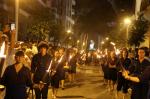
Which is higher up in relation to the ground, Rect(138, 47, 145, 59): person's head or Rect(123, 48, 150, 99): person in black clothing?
Rect(138, 47, 145, 59): person's head

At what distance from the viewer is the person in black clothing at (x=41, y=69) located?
11.3 meters

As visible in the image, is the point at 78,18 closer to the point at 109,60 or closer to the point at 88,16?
the point at 88,16

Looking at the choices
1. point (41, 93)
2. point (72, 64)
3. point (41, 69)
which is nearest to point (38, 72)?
point (41, 69)

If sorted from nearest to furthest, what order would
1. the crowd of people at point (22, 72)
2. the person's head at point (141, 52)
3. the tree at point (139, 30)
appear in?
the crowd of people at point (22, 72) → the person's head at point (141, 52) → the tree at point (139, 30)

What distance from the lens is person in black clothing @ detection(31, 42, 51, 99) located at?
11266 mm

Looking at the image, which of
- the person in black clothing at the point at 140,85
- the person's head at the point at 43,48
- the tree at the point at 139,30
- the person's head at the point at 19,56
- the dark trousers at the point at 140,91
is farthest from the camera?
the tree at the point at 139,30

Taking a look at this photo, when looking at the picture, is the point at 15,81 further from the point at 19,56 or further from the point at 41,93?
the point at 41,93

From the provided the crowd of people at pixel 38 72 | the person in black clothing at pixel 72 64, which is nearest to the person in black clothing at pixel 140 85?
the crowd of people at pixel 38 72

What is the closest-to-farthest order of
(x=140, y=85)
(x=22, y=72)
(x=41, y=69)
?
(x=22, y=72)
(x=140, y=85)
(x=41, y=69)

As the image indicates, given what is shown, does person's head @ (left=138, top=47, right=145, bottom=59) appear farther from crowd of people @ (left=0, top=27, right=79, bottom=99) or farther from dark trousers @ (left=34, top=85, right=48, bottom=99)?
dark trousers @ (left=34, top=85, right=48, bottom=99)

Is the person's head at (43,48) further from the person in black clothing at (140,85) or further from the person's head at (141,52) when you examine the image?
the person's head at (141,52)

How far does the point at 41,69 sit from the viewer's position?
451 inches

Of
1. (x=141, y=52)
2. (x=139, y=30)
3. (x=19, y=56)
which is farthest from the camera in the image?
(x=139, y=30)

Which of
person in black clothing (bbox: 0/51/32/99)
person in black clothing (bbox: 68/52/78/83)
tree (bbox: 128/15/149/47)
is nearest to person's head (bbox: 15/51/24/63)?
person in black clothing (bbox: 0/51/32/99)
